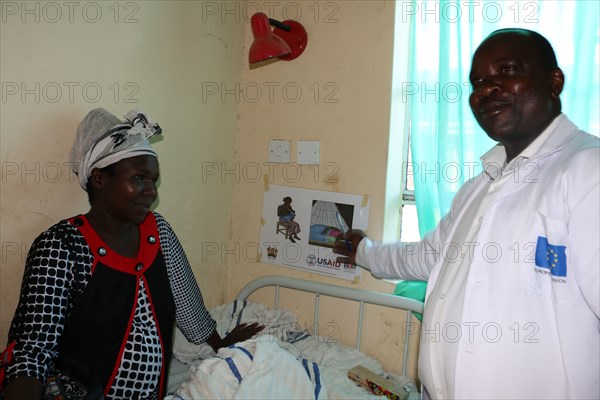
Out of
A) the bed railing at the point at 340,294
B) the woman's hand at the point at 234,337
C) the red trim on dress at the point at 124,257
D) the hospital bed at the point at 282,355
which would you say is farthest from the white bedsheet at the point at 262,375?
the red trim on dress at the point at 124,257

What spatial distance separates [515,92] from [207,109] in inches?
65.2

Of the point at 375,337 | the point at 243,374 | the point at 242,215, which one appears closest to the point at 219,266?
the point at 242,215

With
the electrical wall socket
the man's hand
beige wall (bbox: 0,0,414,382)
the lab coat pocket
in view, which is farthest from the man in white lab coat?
the electrical wall socket

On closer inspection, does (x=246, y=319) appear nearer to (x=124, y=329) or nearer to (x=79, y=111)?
(x=124, y=329)

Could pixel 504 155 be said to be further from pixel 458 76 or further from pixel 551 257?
pixel 458 76

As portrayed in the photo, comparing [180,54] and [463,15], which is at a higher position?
[463,15]

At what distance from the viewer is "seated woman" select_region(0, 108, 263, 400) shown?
1412mm

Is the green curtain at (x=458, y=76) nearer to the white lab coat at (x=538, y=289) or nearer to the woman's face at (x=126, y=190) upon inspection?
the white lab coat at (x=538, y=289)

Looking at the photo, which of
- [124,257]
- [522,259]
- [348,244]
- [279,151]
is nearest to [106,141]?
[124,257]

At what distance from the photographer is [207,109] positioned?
254 centimetres

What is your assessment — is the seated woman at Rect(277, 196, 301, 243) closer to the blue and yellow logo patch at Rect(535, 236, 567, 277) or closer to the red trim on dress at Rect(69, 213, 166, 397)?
the red trim on dress at Rect(69, 213, 166, 397)

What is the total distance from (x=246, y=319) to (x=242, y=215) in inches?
24.9

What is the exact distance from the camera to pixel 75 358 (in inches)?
59.7

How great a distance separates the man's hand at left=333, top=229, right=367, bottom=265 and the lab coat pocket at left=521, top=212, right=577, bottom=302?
3.46ft
